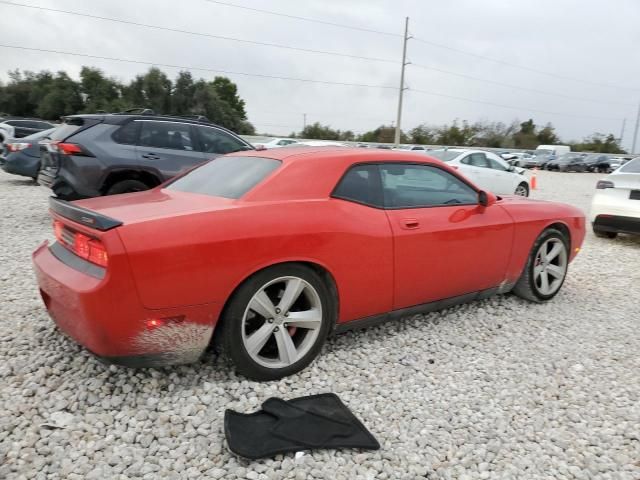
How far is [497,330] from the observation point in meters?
3.70

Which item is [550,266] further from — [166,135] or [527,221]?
[166,135]

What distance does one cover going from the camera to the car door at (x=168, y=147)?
22.0ft

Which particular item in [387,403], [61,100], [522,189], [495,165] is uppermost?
[61,100]

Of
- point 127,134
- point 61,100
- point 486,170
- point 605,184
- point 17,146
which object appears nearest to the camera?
point 127,134

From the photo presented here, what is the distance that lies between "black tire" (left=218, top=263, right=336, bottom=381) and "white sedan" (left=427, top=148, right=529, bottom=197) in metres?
9.69

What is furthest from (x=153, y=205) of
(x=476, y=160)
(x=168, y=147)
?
(x=476, y=160)

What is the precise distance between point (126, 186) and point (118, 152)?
47 centimetres

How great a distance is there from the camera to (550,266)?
4.35 metres

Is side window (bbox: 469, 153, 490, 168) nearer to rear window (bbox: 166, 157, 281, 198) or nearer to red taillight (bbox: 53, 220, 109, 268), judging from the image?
rear window (bbox: 166, 157, 281, 198)

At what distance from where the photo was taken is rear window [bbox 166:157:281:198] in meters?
2.95

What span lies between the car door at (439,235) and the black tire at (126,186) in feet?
14.4

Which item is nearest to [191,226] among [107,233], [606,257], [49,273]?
[107,233]

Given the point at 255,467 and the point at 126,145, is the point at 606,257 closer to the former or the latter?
the point at 255,467

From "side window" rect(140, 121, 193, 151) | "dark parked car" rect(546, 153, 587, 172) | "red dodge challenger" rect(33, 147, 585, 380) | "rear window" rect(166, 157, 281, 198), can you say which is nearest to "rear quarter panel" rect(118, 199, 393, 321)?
"red dodge challenger" rect(33, 147, 585, 380)
